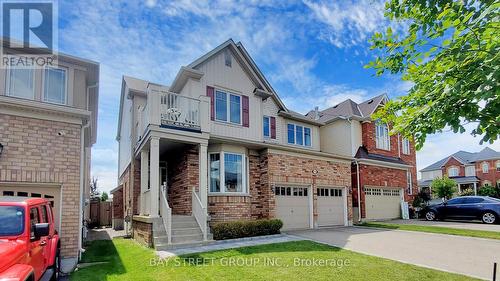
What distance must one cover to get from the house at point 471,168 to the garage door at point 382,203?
27116 millimetres

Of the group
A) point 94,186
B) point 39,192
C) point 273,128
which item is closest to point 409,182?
point 273,128

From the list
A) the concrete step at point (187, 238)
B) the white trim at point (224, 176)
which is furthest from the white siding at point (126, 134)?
the concrete step at point (187, 238)

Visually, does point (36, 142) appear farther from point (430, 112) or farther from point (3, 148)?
point (430, 112)

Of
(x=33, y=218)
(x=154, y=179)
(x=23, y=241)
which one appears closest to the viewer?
(x=23, y=241)

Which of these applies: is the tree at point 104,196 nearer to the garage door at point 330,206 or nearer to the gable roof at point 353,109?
the gable roof at point 353,109

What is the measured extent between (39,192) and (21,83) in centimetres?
316

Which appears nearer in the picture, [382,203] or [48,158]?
[48,158]

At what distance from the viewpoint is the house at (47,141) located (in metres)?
8.52

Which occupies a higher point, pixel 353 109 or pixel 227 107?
pixel 353 109

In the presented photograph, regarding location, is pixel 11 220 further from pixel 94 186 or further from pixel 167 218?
pixel 94 186

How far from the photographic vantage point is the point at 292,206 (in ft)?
51.9

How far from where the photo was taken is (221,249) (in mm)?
10234

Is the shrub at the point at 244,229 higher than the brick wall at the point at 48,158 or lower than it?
lower

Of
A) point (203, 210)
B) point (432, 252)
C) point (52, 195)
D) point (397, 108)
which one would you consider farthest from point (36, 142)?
point (432, 252)
